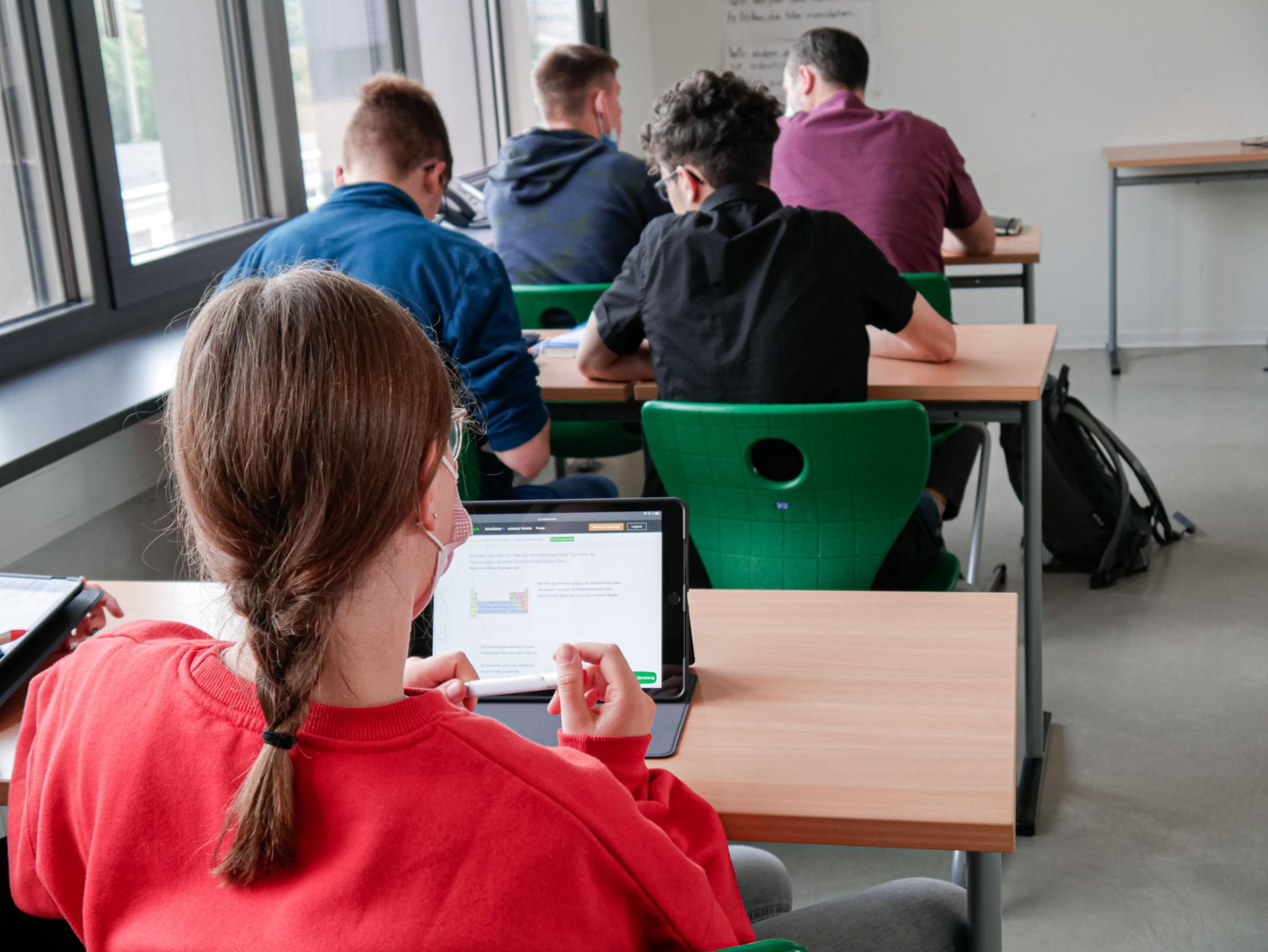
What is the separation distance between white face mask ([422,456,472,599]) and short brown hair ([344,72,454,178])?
1.46 metres

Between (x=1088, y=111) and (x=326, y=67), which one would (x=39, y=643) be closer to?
(x=326, y=67)

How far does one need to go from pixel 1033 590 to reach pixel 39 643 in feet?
5.65

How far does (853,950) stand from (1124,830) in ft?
4.15

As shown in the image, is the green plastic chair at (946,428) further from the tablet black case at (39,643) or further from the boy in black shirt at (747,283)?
the tablet black case at (39,643)

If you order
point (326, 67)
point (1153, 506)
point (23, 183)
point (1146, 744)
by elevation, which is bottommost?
point (1146, 744)

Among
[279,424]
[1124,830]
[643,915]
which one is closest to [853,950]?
[643,915]

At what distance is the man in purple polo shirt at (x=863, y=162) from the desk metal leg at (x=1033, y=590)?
1031 mm

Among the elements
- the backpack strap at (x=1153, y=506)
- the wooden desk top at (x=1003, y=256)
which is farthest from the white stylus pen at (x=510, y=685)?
the wooden desk top at (x=1003, y=256)

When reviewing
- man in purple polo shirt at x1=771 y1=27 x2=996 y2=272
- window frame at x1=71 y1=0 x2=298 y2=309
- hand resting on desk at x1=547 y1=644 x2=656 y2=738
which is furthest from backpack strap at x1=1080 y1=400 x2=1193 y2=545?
hand resting on desk at x1=547 y1=644 x2=656 y2=738

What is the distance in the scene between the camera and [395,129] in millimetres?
2215

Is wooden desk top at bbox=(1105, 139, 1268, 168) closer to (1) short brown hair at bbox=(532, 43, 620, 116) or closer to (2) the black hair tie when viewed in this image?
(1) short brown hair at bbox=(532, 43, 620, 116)

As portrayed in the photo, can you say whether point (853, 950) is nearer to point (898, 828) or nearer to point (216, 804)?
point (898, 828)

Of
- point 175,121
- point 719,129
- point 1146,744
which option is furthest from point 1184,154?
point 175,121

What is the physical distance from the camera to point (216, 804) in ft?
2.38
